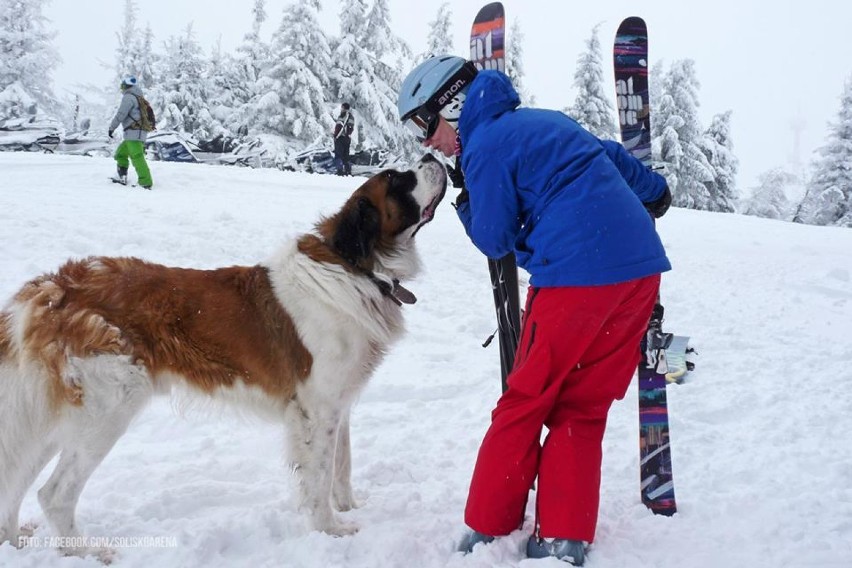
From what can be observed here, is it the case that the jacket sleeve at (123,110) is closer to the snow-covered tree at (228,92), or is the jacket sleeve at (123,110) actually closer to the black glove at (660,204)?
the black glove at (660,204)

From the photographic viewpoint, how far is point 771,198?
3653 cm

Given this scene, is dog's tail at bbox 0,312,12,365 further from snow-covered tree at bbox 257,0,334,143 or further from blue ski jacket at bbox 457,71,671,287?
snow-covered tree at bbox 257,0,334,143

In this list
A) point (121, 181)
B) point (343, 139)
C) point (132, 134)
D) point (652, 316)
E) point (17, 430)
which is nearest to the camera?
point (17, 430)

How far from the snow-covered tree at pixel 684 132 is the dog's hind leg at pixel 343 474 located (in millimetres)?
28105

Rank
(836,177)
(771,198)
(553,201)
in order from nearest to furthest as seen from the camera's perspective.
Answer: (553,201) < (836,177) < (771,198)

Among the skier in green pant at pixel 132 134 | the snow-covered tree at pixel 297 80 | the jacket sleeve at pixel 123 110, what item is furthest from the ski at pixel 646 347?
the snow-covered tree at pixel 297 80

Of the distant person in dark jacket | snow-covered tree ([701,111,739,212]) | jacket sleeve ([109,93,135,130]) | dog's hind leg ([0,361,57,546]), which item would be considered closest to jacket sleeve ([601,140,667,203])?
dog's hind leg ([0,361,57,546])

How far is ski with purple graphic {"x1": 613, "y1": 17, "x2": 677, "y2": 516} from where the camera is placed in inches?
114

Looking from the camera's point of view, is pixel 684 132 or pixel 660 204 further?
pixel 684 132

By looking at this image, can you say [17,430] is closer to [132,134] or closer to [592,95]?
[132,134]

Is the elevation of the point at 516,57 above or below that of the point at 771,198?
above

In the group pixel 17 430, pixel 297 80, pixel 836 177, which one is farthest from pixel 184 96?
pixel 17 430

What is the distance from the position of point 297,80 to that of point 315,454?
85.0ft

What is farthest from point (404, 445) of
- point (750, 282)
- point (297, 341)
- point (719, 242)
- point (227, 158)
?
point (227, 158)
